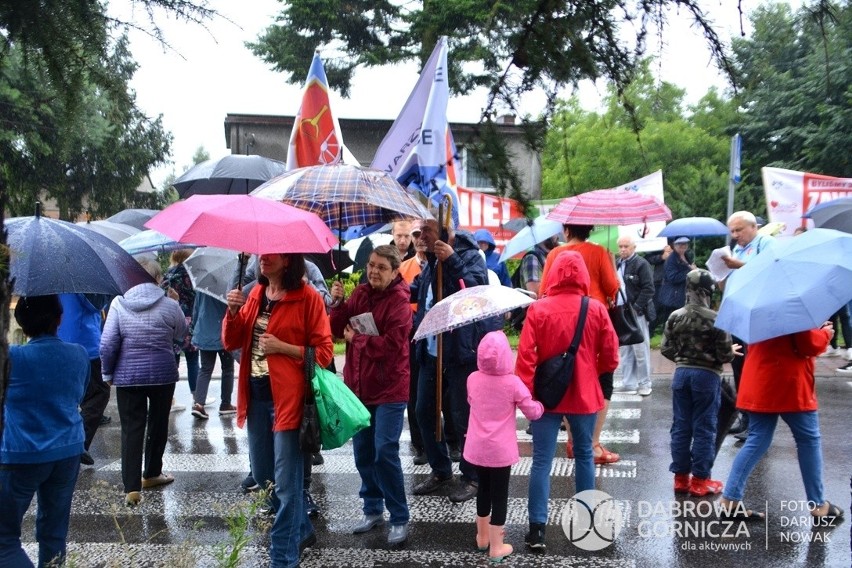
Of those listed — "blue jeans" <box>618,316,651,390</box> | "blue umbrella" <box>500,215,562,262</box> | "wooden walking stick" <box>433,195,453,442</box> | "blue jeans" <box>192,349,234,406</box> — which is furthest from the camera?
"blue jeans" <box>618,316,651,390</box>

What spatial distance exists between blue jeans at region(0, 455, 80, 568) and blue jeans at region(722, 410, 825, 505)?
4.09m

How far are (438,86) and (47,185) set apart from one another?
3107 mm

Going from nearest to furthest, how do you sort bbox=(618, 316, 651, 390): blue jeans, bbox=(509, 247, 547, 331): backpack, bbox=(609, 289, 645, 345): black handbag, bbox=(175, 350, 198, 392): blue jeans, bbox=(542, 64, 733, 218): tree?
bbox=(542, 64, 733, 218): tree → bbox=(609, 289, 645, 345): black handbag → bbox=(509, 247, 547, 331): backpack → bbox=(175, 350, 198, 392): blue jeans → bbox=(618, 316, 651, 390): blue jeans

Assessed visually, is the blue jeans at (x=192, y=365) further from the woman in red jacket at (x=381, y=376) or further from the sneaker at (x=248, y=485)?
the woman in red jacket at (x=381, y=376)

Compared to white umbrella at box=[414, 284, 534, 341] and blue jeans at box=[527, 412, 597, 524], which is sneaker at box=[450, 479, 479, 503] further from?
white umbrella at box=[414, 284, 534, 341]

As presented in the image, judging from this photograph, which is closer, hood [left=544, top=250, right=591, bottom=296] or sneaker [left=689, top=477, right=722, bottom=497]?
hood [left=544, top=250, right=591, bottom=296]

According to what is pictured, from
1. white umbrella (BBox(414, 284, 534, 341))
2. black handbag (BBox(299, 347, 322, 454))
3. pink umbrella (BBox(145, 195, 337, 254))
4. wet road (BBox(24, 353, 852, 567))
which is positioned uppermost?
pink umbrella (BBox(145, 195, 337, 254))

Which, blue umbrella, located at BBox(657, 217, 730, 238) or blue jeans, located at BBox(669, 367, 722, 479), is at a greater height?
blue umbrella, located at BBox(657, 217, 730, 238)

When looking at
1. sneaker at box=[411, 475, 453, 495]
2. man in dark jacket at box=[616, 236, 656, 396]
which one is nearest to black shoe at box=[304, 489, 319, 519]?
sneaker at box=[411, 475, 453, 495]

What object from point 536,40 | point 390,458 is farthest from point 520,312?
point 536,40

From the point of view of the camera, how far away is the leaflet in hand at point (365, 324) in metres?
5.49

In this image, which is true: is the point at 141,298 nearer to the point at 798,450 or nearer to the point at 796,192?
the point at 798,450

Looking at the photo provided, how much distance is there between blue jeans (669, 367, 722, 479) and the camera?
19.9 feet

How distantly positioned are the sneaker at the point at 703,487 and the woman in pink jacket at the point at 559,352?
3.68 feet
